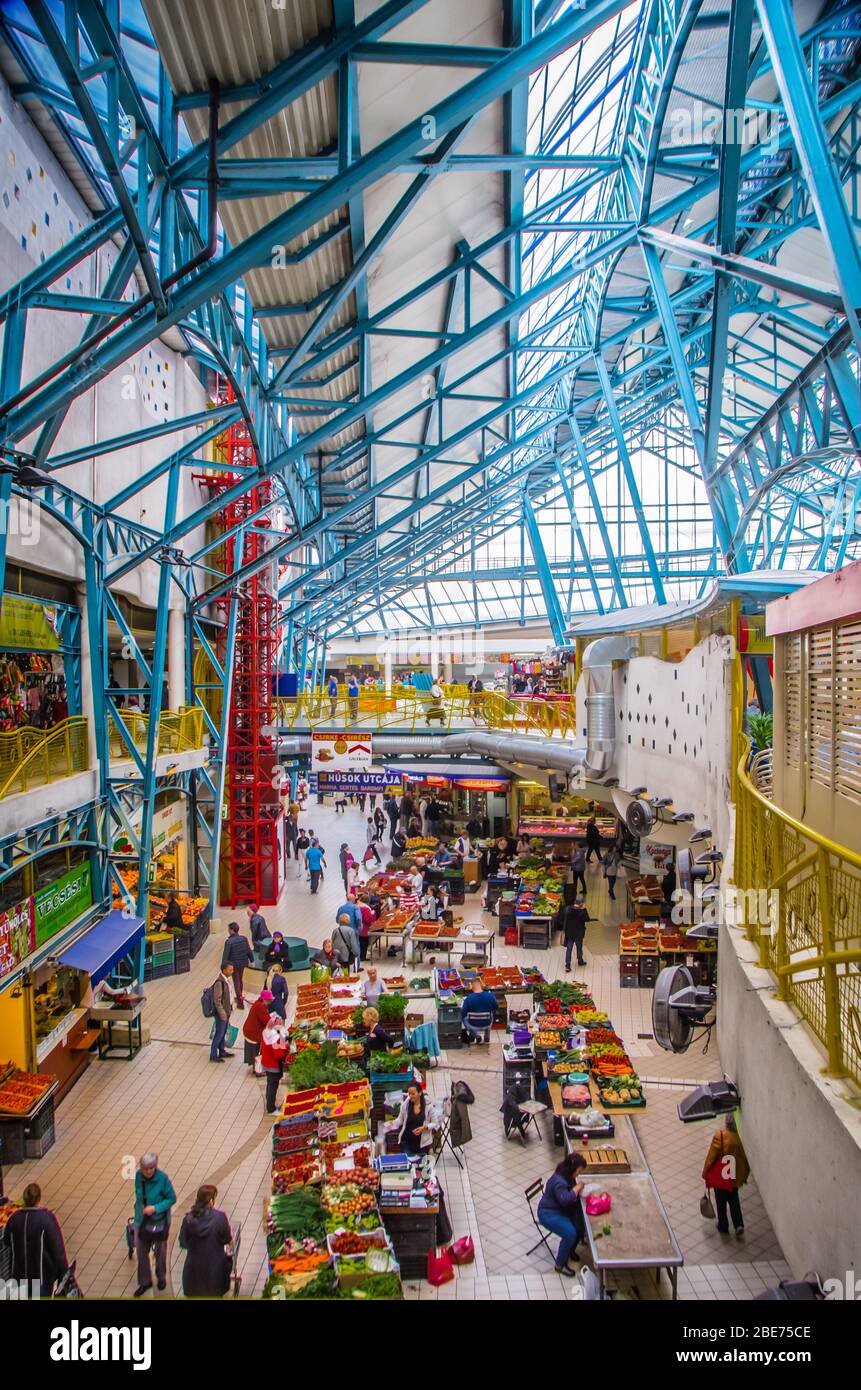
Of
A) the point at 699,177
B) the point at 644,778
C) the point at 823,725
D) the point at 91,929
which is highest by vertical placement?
the point at 699,177

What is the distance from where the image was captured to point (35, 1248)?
6.30 m

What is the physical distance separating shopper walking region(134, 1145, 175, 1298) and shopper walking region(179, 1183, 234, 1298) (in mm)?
501

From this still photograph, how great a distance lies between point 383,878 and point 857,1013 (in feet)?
54.2

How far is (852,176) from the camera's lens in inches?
614

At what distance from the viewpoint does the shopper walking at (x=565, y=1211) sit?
23.1 feet

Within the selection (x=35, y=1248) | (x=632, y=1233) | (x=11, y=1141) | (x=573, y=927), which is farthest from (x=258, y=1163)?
(x=573, y=927)

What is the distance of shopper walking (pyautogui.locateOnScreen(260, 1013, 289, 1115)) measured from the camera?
10242mm

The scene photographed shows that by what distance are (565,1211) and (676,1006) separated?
296 cm

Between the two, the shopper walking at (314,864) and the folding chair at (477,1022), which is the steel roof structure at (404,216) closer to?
the shopper walking at (314,864)

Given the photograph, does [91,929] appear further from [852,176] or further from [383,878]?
[852,176]

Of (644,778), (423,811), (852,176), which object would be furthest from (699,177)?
(423,811)

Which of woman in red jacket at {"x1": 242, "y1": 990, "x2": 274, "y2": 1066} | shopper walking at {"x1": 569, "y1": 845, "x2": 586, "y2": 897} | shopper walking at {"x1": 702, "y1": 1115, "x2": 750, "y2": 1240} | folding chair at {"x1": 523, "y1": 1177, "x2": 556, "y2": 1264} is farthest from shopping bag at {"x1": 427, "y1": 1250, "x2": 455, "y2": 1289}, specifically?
shopper walking at {"x1": 569, "y1": 845, "x2": 586, "y2": 897}

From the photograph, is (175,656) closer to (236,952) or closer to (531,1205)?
(236,952)

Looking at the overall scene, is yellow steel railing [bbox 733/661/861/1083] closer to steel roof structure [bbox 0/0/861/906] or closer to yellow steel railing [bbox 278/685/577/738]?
steel roof structure [bbox 0/0/861/906]
